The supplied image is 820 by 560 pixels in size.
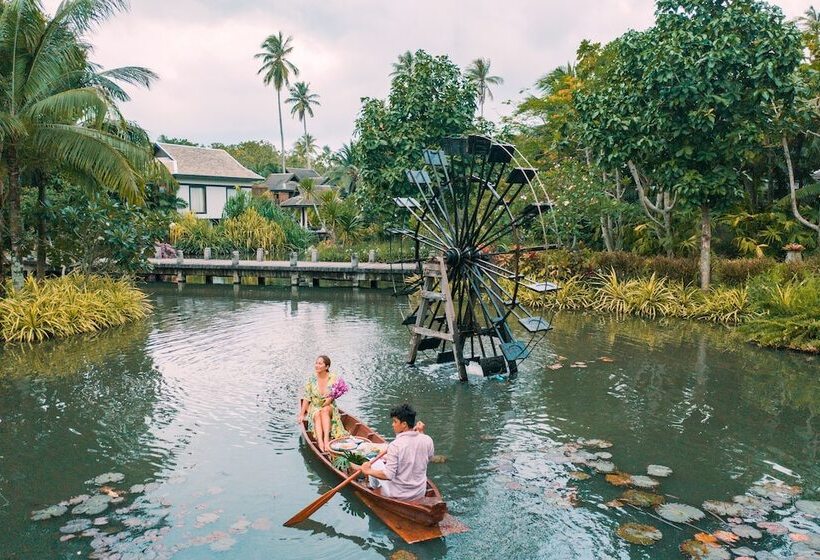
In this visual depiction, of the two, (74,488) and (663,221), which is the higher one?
(663,221)

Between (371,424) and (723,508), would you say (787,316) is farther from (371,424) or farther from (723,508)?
(371,424)

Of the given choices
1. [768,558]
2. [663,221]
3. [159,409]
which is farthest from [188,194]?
[768,558]

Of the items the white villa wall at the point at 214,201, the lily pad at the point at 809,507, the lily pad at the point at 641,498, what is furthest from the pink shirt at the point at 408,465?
the white villa wall at the point at 214,201

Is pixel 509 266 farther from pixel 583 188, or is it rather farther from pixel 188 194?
pixel 188 194

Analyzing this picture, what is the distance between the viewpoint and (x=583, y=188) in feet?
69.1

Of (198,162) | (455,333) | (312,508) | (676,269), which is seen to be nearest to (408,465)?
(312,508)

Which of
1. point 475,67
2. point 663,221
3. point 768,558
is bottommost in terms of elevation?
point 768,558

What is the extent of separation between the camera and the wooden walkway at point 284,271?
1088 inches

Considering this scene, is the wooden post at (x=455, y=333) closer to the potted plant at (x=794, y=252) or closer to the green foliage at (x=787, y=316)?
the green foliage at (x=787, y=316)

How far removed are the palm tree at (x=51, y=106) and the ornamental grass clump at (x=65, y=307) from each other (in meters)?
1.22

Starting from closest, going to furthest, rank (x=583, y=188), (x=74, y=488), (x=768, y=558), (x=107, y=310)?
(x=768, y=558), (x=74, y=488), (x=107, y=310), (x=583, y=188)

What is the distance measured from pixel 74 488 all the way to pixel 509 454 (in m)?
5.07

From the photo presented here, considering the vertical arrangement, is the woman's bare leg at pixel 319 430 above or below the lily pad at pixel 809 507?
above

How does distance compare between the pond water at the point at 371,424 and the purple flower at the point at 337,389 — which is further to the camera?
the purple flower at the point at 337,389
